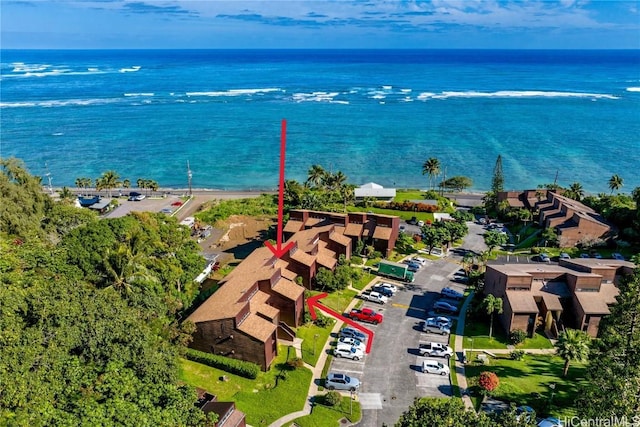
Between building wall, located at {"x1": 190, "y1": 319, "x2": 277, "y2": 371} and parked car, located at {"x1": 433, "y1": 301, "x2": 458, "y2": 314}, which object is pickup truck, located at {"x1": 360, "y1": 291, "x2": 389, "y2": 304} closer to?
parked car, located at {"x1": 433, "y1": 301, "x2": 458, "y2": 314}

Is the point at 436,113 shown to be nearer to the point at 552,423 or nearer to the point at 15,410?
the point at 552,423

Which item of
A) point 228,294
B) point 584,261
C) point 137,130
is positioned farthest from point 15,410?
point 137,130

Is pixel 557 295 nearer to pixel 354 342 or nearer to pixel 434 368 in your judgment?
pixel 434 368

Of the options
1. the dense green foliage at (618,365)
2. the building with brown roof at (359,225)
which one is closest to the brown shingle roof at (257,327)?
the dense green foliage at (618,365)

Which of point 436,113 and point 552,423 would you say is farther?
point 436,113

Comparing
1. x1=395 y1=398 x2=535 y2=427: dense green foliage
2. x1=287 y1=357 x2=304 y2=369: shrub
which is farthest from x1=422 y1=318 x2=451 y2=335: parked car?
x1=395 y1=398 x2=535 y2=427: dense green foliage

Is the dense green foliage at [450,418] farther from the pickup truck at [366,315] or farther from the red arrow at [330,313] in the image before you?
the pickup truck at [366,315]

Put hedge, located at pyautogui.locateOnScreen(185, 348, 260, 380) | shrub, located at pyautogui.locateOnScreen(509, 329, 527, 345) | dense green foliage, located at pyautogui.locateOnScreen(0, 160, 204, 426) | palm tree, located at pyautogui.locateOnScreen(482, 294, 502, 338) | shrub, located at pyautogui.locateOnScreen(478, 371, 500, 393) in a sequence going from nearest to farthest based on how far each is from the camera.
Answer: dense green foliage, located at pyautogui.locateOnScreen(0, 160, 204, 426) → shrub, located at pyautogui.locateOnScreen(478, 371, 500, 393) → hedge, located at pyautogui.locateOnScreen(185, 348, 260, 380) → shrub, located at pyautogui.locateOnScreen(509, 329, 527, 345) → palm tree, located at pyautogui.locateOnScreen(482, 294, 502, 338)

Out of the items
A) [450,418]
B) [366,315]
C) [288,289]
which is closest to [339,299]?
[366,315]
